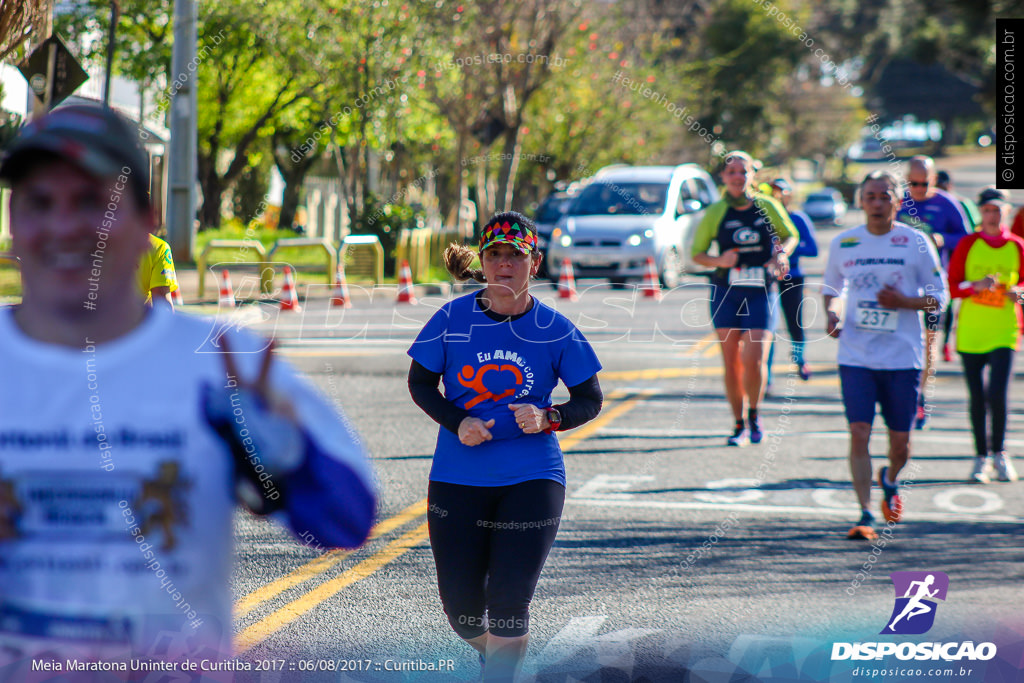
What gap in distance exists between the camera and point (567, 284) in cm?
2027

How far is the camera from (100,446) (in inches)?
81.7

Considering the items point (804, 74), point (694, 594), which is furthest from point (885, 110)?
point (694, 594)

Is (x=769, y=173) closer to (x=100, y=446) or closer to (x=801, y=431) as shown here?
(x=801, y=431)

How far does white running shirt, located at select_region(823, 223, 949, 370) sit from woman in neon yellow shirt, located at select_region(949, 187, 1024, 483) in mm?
1520

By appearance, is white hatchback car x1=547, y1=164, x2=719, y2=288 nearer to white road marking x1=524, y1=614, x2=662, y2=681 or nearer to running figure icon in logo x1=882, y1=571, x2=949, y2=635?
running figure icon in logo x1=882, y1=571, x2=949, y2=635

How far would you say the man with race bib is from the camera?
21.5 ft

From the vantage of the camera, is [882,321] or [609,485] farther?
[609,485]

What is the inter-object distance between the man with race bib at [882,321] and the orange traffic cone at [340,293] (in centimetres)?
1285

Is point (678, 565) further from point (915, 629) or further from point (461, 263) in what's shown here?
point (461, 263)

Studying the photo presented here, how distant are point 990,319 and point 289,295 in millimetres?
11468

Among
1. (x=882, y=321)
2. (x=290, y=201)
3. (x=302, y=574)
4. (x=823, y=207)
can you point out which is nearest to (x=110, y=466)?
(x=302, y=574)

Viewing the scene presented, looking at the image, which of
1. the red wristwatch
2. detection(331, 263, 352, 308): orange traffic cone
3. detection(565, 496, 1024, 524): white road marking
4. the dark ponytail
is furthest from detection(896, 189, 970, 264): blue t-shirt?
detection(331, 263, 352, 308): orange traffic cone

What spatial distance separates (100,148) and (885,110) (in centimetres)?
7578

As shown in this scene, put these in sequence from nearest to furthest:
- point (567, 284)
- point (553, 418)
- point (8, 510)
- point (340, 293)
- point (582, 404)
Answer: point (8, 510)
point (553, 418)
point (582, 404)
point (340, 293)
point (567, 284)
